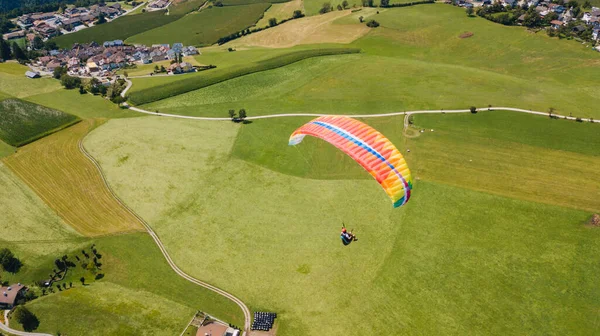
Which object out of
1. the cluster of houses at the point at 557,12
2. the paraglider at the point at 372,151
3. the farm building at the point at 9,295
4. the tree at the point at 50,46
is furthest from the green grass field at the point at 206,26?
the farm building at the point at 9,295

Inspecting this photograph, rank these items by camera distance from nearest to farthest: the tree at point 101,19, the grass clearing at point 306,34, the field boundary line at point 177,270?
the field boundary line at point 177,270, the grass clearing at point 306,34, the tree at point 101,19

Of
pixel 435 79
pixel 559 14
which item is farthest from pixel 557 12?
pixel 435 79

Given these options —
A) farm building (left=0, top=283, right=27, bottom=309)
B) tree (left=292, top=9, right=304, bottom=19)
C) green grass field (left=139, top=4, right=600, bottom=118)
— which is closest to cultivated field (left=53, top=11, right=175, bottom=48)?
tree (left=292, top=9, right=304, bottom=19)

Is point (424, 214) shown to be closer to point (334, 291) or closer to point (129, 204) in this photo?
point (334, 291)

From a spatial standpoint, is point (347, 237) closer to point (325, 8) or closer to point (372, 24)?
point (372, 24)

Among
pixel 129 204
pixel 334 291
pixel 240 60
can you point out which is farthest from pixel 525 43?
pixel 129 204

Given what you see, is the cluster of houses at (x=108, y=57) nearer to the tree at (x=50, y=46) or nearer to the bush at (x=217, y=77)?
the tree at (x=50, y=46)

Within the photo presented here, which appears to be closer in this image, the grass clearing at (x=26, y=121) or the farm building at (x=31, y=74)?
the grass clearing at (x=26, y=121)
